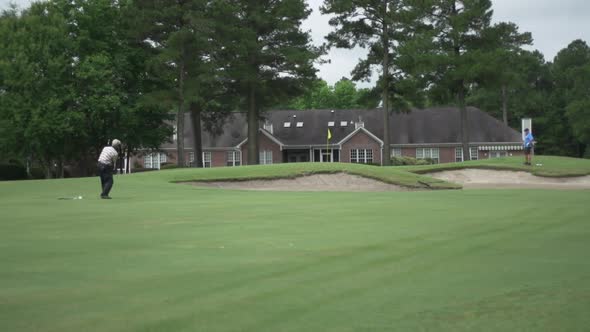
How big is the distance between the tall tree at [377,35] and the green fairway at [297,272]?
42376 millimetres

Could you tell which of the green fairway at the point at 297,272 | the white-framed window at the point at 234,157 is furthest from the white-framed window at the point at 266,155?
the green fairway at the point at 297,272

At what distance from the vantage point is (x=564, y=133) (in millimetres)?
89000

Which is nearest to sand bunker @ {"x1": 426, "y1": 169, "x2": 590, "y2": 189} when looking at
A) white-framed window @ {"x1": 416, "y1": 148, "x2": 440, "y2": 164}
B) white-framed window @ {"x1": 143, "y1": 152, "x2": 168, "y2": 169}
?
white-framed window @ {"x1": 416, "y1": 148, "x2": 440, "y2": 164}

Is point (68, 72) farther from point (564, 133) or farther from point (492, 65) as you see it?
point (564, 133)

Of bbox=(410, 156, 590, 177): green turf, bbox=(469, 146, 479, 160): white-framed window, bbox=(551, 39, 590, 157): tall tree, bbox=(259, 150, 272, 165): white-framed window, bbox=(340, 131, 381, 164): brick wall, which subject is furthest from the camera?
bbox=(551, 39, 590, 157): tall tree

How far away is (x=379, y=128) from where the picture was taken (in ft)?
250

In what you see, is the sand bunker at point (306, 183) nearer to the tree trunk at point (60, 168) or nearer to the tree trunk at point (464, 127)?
the tree trunk at point (464, 127)

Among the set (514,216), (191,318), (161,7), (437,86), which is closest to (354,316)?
(191,318)

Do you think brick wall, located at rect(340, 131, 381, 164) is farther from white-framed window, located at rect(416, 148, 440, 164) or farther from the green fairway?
the green fairway

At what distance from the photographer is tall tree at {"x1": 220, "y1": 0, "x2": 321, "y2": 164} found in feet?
161

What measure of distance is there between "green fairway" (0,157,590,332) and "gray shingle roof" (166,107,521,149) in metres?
60.7

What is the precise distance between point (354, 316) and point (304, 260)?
2521 mm

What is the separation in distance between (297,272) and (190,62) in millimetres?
43376

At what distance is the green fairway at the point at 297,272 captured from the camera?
16.1 ft
